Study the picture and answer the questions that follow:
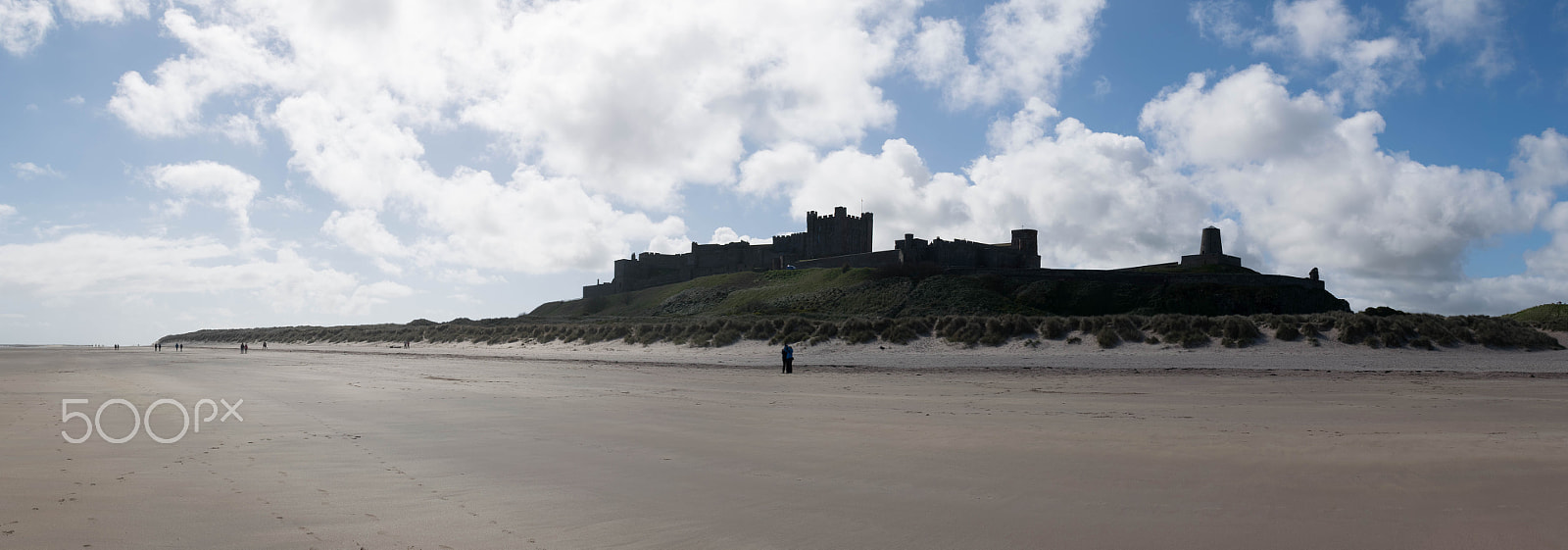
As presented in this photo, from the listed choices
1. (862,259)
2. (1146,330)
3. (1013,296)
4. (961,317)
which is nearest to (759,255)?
(862,259)

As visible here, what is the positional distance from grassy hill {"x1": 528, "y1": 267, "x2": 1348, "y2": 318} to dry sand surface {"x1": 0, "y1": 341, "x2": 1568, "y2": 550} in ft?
134

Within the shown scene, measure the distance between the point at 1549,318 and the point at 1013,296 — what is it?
1291 inches

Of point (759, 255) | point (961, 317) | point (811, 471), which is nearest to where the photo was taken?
point (811, 471)

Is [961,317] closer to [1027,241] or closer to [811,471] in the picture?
[811,471]

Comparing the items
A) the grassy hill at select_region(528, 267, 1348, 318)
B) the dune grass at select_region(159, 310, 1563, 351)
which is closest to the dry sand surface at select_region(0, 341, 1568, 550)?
the dune grass at select_region(159, 310, 1563, 351)

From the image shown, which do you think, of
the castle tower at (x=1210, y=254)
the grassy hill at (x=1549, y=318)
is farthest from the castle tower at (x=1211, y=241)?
the grassy hill at (x=1549, y=318)

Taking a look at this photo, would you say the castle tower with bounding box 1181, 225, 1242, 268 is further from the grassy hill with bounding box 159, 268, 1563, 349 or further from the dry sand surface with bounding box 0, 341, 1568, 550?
the dry sand surface with bounding box 0, 341, 1568, 550

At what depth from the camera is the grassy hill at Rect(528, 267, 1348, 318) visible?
54844 mm

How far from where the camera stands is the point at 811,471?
6477mm

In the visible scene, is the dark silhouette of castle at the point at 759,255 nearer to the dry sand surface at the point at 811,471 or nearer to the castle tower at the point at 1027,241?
the castle tower at the point at 1027,241

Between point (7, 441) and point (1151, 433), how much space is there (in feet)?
36.5

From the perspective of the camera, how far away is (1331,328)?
2262 centimetres

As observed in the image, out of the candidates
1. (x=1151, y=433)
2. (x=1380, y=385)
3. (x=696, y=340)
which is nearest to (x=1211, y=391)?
(x=1380, y=385)

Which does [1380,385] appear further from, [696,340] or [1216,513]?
[696,340]
